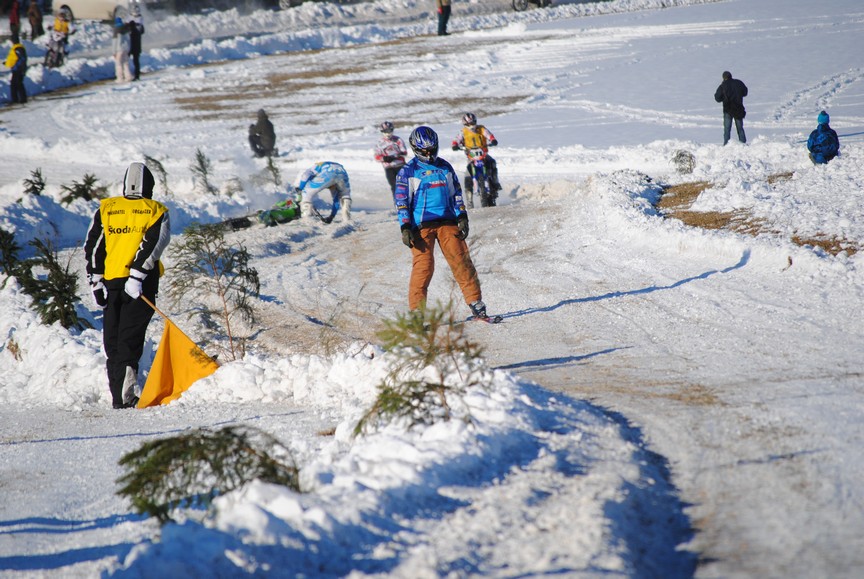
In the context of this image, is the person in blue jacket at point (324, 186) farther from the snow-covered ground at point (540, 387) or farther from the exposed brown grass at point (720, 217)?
the exposed brown grass at point (720, 217)

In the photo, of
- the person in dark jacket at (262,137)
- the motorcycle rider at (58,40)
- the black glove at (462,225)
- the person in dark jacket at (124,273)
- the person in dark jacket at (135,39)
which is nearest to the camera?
the person in dark jacket at (124,273)

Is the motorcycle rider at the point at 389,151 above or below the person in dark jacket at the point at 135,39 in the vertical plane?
below

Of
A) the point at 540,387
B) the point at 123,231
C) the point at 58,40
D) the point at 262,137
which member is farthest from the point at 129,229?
the point at 58,40

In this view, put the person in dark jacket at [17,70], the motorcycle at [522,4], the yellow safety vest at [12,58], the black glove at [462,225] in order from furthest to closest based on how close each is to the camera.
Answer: the motorcycle at [522,4] → the person in dark jacket at [17,70] → the yellow safety vest at [12,58] → the black glove at [462,225]

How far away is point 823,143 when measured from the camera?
42.6 ft

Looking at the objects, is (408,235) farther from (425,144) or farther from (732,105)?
(732,105)

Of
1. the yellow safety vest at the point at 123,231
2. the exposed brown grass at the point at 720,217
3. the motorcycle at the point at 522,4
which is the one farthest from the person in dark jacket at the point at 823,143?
the motorcycle at the point at 522,4

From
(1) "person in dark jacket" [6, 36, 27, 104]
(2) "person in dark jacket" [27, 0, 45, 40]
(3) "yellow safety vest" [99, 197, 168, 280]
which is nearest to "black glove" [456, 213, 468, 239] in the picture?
(3) "yellow safety vest" [99, 197, 168, 280]

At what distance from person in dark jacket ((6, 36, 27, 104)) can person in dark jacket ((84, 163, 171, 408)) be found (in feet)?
81.6

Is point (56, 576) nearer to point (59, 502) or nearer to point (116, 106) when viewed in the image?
point (59, 502)

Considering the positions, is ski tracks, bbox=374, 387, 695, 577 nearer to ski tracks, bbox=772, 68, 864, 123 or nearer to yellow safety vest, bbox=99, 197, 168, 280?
yellow safety vest, bbox=99, 197, 168, 280

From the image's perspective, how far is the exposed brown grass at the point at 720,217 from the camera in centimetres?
827

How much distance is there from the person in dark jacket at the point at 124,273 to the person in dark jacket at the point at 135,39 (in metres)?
28.7

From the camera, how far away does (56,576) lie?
11.5 feet
